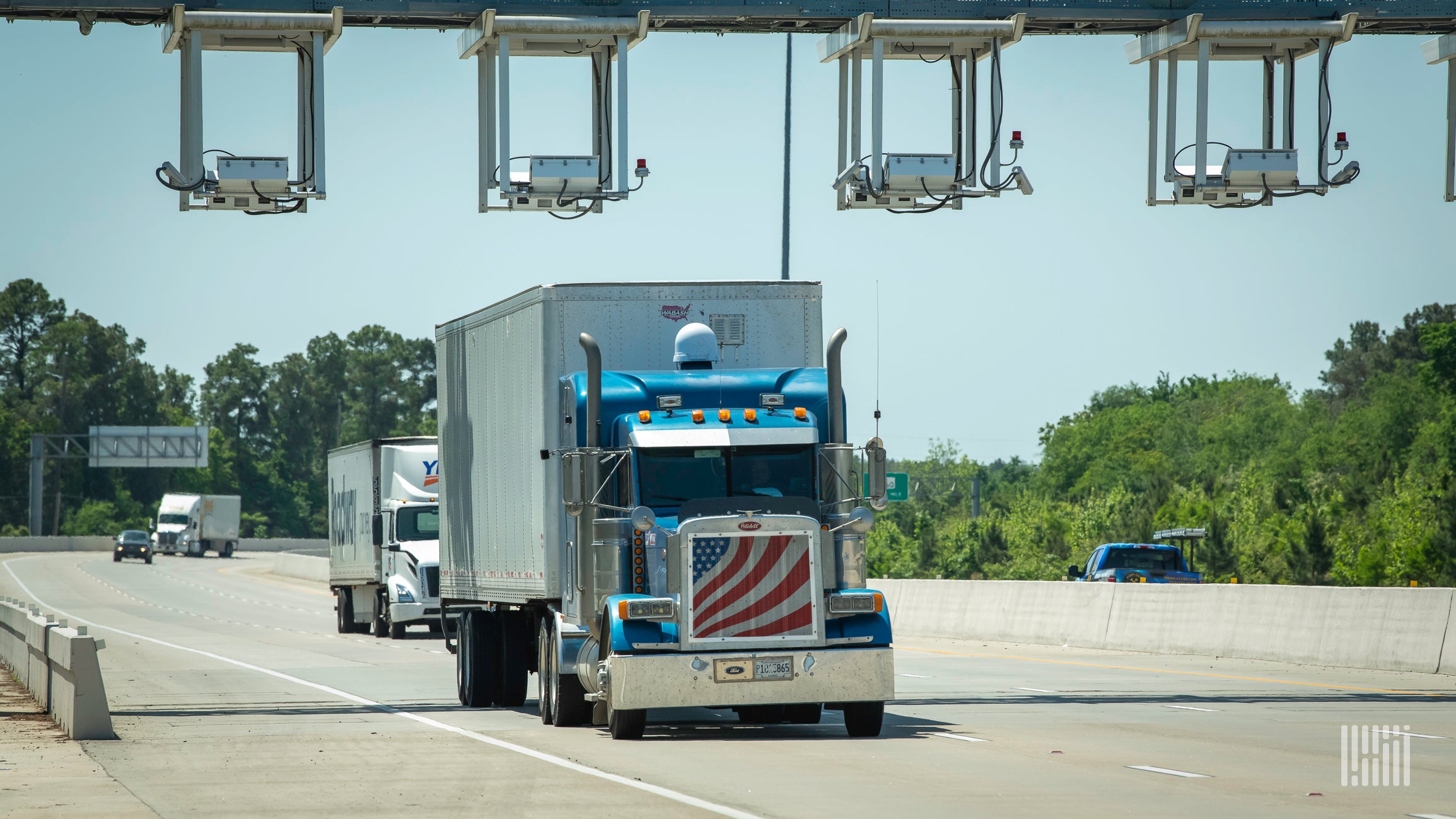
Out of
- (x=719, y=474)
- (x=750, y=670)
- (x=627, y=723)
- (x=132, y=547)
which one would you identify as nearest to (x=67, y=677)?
(x=627, y=723)

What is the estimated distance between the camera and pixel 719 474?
51.9 feet

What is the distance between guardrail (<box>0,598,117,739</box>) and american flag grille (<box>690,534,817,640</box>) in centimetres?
529

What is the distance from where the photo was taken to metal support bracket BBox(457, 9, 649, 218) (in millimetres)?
18828

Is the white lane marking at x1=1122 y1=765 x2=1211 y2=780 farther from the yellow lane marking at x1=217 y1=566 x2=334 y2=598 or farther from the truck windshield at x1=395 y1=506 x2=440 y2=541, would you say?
the yellow lane marking at x1=217 y1=566 x2=334 y2=598

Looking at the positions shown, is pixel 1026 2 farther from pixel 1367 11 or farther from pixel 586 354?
pixel 586 354

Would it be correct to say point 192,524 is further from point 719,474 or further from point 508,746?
point 719,474

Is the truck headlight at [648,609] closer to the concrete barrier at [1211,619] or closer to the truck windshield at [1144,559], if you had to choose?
the concrete barrier at [1211,619]

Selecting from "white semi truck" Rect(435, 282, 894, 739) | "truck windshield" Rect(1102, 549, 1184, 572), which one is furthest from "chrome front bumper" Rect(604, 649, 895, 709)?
"truck windshield" Rect(1102, 549, 1184, 572)

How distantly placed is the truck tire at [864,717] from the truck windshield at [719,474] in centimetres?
185

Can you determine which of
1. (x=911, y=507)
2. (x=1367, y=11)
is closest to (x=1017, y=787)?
(x=1367, y=11)

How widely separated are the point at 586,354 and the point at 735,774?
4.36 m

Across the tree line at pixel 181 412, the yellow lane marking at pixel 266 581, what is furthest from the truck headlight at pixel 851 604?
the tree line at pixel 181 412

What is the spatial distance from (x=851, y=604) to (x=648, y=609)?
67.9 inches

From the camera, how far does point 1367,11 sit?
64.9 feet
